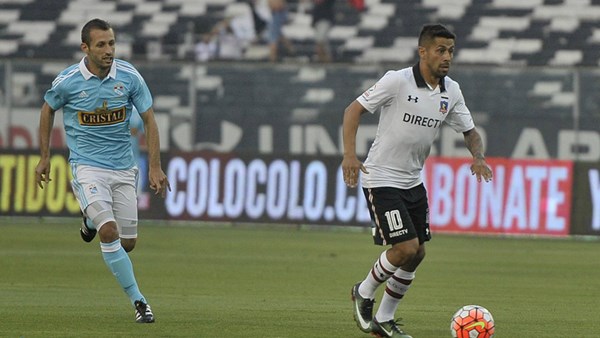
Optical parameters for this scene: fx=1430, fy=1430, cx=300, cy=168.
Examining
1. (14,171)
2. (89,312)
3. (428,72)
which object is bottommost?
(14,171)

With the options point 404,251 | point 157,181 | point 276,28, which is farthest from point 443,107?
point 276,28

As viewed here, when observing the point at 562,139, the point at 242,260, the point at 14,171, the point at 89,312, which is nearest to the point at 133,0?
the point at 14,171

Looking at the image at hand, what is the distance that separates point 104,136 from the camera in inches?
461

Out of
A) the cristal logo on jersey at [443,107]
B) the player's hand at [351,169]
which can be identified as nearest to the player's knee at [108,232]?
the player's hand at [351,169]

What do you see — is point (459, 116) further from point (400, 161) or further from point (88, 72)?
point (88, 72)

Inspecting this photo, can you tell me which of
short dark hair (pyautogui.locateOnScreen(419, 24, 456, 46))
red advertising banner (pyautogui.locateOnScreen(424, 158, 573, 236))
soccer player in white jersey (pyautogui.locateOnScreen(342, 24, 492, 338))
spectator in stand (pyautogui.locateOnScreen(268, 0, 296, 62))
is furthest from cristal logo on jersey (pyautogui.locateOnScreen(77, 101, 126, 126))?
spectator in stand (pyautogui.locateOnScreen(268, 0, 296, 62))

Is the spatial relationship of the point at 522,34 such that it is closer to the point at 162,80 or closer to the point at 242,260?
the point at 162,80

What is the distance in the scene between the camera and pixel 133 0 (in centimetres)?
3753

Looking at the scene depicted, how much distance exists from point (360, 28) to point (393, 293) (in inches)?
957

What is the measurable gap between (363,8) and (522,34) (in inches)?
162

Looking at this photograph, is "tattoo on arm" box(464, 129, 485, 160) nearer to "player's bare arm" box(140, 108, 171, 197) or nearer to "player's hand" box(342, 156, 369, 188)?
"player's hand" box(342, 156, 369, 188)

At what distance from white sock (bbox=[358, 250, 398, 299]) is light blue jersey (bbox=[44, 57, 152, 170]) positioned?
2.31 m

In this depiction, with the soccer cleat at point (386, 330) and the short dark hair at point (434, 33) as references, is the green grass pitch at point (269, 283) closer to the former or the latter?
the soccer cleat at point (386, 330)

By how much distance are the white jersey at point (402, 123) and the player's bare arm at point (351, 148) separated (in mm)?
118
